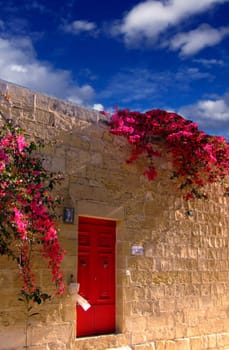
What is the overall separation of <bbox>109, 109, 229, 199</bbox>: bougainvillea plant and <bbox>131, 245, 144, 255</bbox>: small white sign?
1.07 metres

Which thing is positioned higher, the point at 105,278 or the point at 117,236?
the point at 117,236

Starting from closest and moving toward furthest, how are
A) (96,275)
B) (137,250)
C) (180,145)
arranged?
(96,275) → (137,250) → (180,145)

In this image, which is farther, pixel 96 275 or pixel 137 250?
pixel 137 250

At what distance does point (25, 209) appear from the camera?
5195mm

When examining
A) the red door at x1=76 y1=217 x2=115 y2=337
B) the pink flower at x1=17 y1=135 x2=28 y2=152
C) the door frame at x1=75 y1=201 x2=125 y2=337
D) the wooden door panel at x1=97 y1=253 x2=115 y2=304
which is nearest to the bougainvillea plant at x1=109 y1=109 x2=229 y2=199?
the door frame at x1=75 y1=201 x2=125 y2=337

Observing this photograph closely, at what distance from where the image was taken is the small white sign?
684 cm

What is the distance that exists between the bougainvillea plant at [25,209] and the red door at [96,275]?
0.68m

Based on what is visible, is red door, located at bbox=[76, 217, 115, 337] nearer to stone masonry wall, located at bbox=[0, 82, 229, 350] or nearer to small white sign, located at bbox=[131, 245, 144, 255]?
stone masonry wall, located at bbox=[0, 82, 229, 350]

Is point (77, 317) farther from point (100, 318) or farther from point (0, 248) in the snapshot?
point (0, 248)

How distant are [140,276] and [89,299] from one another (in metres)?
0.92

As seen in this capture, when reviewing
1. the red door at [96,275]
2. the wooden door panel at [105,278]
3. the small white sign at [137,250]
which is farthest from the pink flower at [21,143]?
the small white sign at [137,250]

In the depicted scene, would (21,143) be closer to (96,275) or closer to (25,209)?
(25,209)

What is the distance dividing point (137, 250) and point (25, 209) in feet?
7.47

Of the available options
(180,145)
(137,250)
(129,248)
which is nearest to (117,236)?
(129,248)
